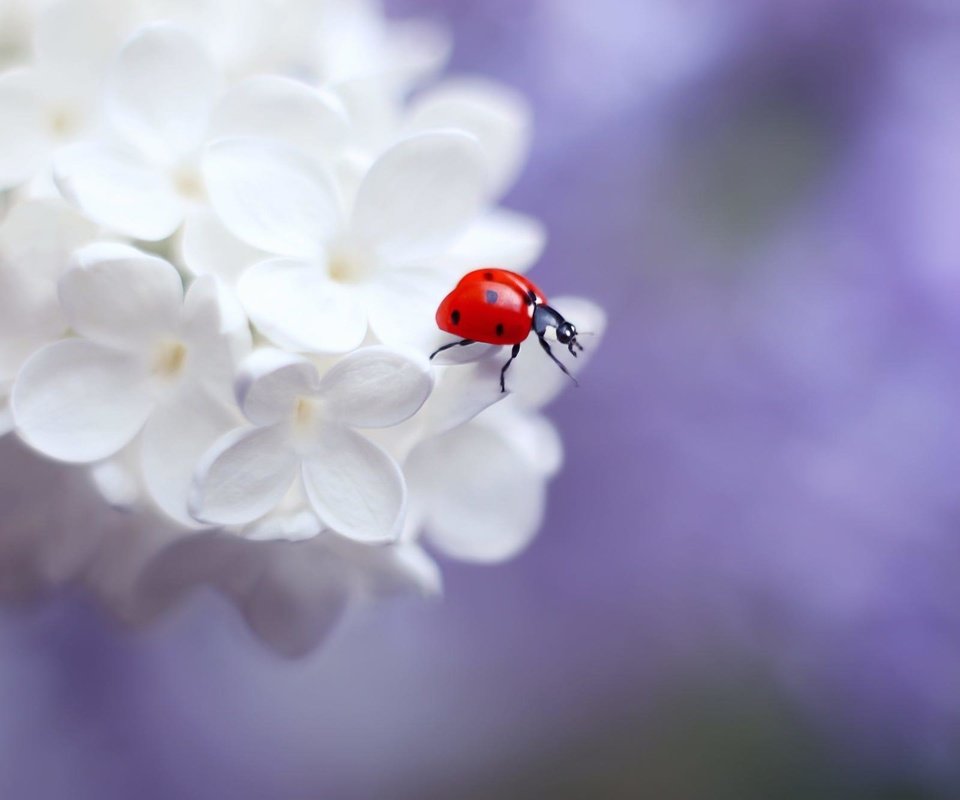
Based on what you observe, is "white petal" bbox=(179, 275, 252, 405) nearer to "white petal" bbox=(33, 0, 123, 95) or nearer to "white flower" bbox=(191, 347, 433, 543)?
"white flower" bbox=(191, 347, 433, 543)

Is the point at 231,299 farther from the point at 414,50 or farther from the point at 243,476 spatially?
the point at 414,50

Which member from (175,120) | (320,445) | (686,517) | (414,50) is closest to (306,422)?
(320,445)

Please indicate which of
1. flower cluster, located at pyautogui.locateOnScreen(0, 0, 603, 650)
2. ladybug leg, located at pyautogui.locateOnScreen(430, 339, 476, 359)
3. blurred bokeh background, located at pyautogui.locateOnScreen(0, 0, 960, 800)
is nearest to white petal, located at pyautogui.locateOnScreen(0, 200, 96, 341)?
flower cluster, located at pyautogui.locateOnScreen(0, 0, 603, 650)

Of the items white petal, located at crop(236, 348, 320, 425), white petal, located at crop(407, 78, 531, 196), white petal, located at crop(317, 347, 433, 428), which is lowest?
white petal, located at crop(236, 348, 320, 425)

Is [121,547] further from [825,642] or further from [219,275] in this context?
[825,642]

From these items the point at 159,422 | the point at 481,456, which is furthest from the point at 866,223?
the point at 159,422
